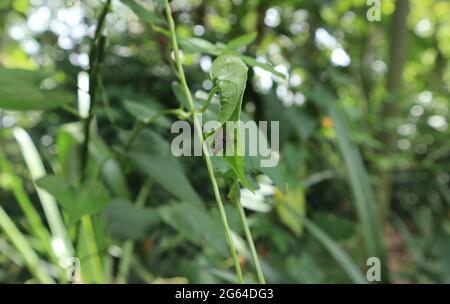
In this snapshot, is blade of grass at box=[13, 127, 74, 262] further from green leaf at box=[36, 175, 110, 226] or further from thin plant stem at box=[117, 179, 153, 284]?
green leaf at box=[36, 175, 110, 226]

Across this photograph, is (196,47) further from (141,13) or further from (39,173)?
(39,173)

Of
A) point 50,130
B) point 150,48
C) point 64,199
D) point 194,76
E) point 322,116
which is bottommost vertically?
point 64,199

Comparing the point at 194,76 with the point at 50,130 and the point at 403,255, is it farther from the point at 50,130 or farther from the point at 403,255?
the point at 403,255

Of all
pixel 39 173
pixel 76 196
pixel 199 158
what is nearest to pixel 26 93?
pixel 76 196

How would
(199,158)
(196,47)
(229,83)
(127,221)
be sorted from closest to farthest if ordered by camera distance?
(229,83)
(196,47)
(127,221)
(199,158)

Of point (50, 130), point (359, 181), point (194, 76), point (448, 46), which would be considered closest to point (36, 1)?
point (194, 76)
